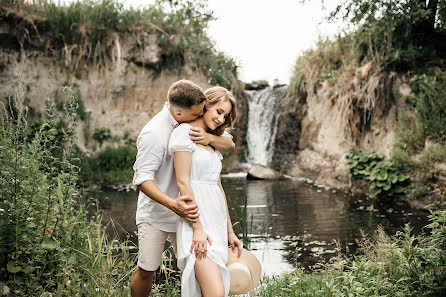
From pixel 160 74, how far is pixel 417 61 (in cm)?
806

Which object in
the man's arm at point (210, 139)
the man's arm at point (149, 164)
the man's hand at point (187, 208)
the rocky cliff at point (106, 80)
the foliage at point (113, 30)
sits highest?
the foliage at point (113, 30)

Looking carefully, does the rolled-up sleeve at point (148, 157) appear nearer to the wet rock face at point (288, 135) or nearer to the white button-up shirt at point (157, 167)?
the white button-up shirt at point (157, 167)

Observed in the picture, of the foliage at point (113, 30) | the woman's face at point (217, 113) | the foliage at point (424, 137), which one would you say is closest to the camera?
the woman's face at point (217, 113)

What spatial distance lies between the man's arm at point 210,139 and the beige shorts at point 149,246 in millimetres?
713

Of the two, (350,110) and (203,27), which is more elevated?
(203,27)

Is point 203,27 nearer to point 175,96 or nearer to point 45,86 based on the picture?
point 45,86

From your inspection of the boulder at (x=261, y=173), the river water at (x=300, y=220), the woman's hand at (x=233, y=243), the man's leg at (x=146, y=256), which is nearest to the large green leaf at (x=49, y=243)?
the man's leg at (x=146, y=256)

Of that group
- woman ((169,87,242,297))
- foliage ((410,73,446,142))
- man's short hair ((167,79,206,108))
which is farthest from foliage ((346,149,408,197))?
man's short hair ((167,79,206,108))

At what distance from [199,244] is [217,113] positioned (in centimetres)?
89

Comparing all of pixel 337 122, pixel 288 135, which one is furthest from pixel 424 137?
pixel 288 135

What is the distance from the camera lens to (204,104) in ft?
8.70

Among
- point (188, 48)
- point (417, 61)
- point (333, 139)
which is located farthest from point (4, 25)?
point (417, 61)

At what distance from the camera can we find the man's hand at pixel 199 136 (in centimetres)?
254

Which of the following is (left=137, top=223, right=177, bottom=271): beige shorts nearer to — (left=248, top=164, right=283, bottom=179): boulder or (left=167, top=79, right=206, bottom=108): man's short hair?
(left=167, top=79, right=206, bottom=108): man's short hair
